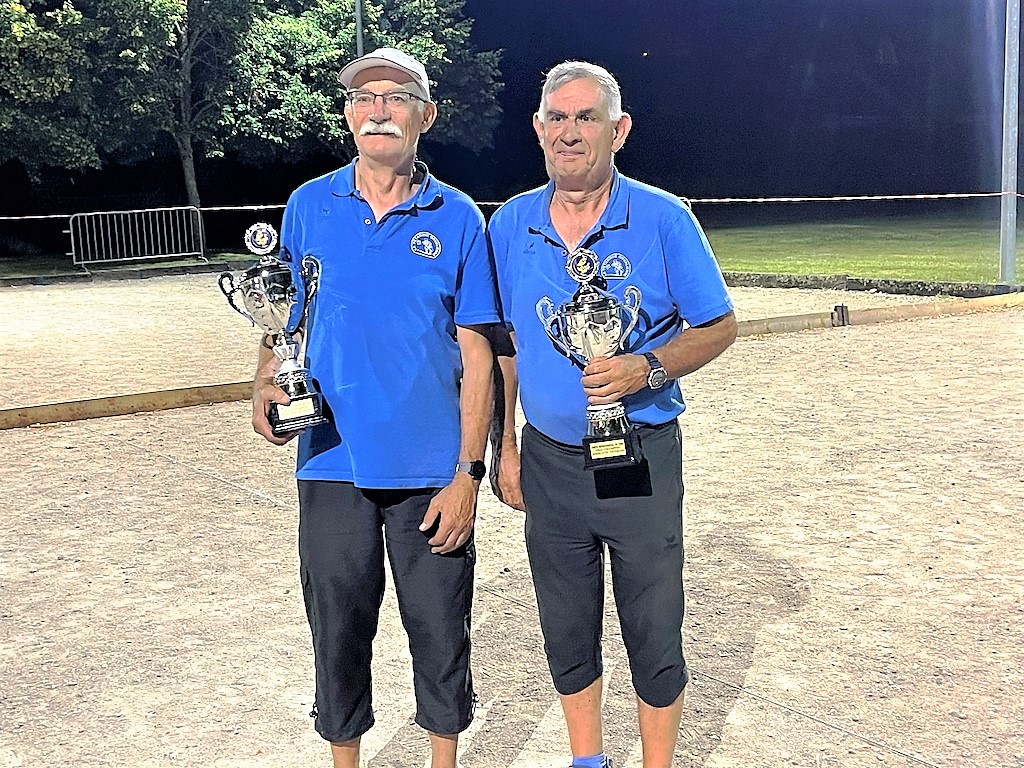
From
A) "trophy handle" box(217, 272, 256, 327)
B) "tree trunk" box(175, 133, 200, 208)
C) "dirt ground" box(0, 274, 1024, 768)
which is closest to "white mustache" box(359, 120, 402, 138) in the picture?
"trophy handle" box(217, 272, 256, 327)

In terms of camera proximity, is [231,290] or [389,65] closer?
[389,65]

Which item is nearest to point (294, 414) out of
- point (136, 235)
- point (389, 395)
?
point (389, 395)

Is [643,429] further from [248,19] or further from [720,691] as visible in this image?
[248,19]

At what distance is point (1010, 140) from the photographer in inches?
522

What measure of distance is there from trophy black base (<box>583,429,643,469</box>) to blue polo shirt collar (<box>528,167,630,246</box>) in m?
0.41

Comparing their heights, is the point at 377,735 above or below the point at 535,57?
below

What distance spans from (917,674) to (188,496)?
3.51 meters

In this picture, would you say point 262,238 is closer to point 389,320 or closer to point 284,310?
point 284,310

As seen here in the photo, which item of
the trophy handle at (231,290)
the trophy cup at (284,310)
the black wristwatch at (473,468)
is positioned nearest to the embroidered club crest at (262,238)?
the trophy cup at (284,310)

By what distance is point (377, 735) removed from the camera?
3.25 meters

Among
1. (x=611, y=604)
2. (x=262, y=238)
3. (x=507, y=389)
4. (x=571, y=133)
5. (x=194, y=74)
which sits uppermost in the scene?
(x=194, y=74)

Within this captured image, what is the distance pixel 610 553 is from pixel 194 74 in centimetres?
2335

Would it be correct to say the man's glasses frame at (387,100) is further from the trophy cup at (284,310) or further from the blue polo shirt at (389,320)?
the trophy cup at (284,310)

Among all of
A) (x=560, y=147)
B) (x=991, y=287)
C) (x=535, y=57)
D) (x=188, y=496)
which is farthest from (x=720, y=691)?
(x=535, y=57)
